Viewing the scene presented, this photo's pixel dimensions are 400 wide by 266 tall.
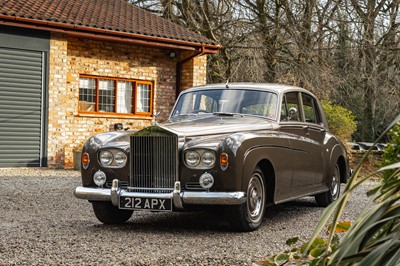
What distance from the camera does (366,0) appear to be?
24.0 m

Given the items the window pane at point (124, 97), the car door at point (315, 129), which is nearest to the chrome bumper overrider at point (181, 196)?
the car door at point (315, 129)

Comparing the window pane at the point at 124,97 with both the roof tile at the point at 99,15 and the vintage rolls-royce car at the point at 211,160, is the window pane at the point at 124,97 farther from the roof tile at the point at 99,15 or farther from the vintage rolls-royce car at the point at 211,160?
the vintage rolls-royce car at the point at 211,160

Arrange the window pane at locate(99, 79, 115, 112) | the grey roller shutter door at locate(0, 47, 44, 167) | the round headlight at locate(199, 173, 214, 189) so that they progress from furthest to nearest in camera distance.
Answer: the window pane at locate(99, 79, 115, 112), the grey roller shutter door at locate(0, 47, 44, 167), the round headlight at locate(199, 173, 214, 189)

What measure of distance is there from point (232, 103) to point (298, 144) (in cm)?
93

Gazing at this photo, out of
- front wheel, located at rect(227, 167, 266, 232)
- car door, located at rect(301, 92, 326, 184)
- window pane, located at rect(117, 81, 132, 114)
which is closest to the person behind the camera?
front wheel, located at rect(227, 167, 266, 232)

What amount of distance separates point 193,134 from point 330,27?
56.3 ft

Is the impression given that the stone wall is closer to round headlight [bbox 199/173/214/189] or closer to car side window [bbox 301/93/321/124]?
car side window [bbox 301/93/321/124]

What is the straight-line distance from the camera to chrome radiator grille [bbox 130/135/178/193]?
21.0ft

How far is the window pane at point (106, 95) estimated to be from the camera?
648 inches

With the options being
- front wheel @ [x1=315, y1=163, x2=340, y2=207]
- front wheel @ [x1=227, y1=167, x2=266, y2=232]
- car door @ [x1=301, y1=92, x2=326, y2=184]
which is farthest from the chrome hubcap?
front wheel @ [x1=227, y1=167, x2=266, y2=232]

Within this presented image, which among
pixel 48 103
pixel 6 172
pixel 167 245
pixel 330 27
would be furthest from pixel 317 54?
pixel 167 245

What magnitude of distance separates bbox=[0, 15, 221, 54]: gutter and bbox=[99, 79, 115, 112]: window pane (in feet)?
3.68

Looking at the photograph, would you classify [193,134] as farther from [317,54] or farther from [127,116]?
[317,54]

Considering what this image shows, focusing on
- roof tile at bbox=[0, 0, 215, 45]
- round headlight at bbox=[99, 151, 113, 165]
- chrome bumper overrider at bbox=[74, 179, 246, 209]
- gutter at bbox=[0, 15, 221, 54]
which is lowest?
chrome bumper overrider at bbox=[74, 179, 246, 209]
